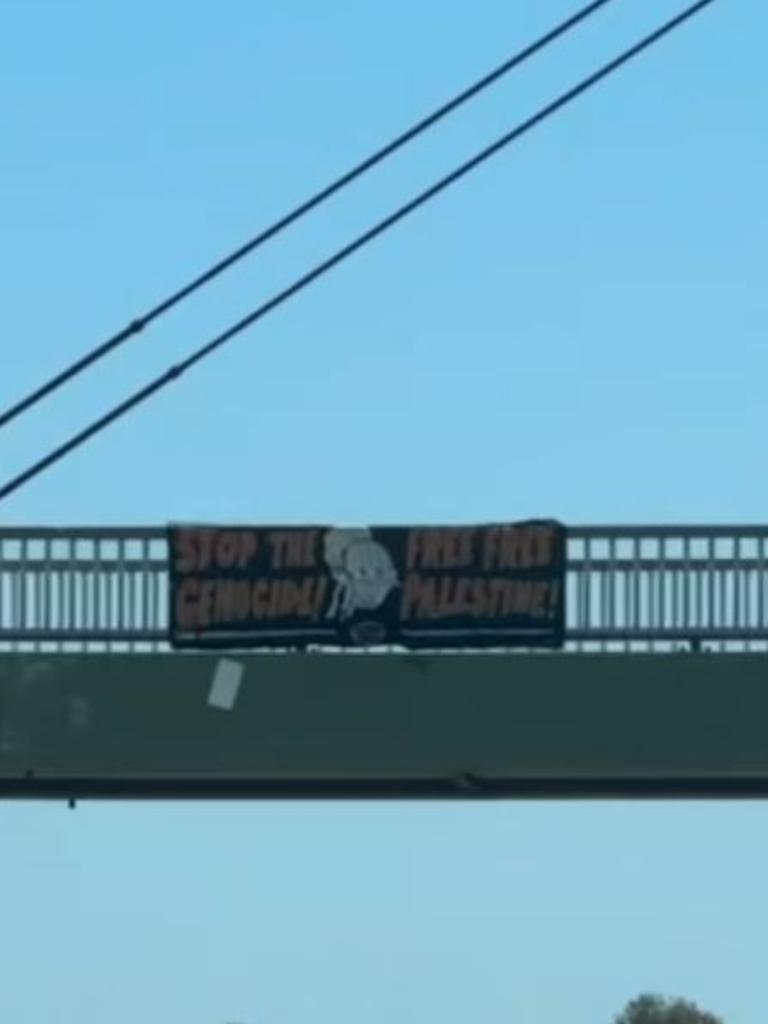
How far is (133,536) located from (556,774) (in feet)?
15.9

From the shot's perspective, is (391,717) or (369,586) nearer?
(391,717)

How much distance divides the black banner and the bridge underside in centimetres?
27

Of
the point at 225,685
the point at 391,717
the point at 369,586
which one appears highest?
the point at 369,586

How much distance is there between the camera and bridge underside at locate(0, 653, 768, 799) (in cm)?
4084

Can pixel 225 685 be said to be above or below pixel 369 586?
below

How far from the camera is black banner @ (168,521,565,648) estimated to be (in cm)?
4134

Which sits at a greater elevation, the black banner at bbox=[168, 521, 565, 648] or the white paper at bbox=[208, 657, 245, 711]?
the black banner at bbox=[168, 521, 565, 648]

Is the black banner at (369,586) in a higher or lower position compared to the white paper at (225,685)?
higher

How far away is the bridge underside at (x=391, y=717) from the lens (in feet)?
134

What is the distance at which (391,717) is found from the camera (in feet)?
134

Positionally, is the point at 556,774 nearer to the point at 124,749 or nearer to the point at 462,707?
the point at 462,707

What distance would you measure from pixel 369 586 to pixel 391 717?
148cm

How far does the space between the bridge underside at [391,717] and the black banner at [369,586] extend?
0.89 feet

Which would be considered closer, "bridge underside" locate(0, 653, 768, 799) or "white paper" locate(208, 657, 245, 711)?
"bridge underside" locate(0, 653, 768, 799)
